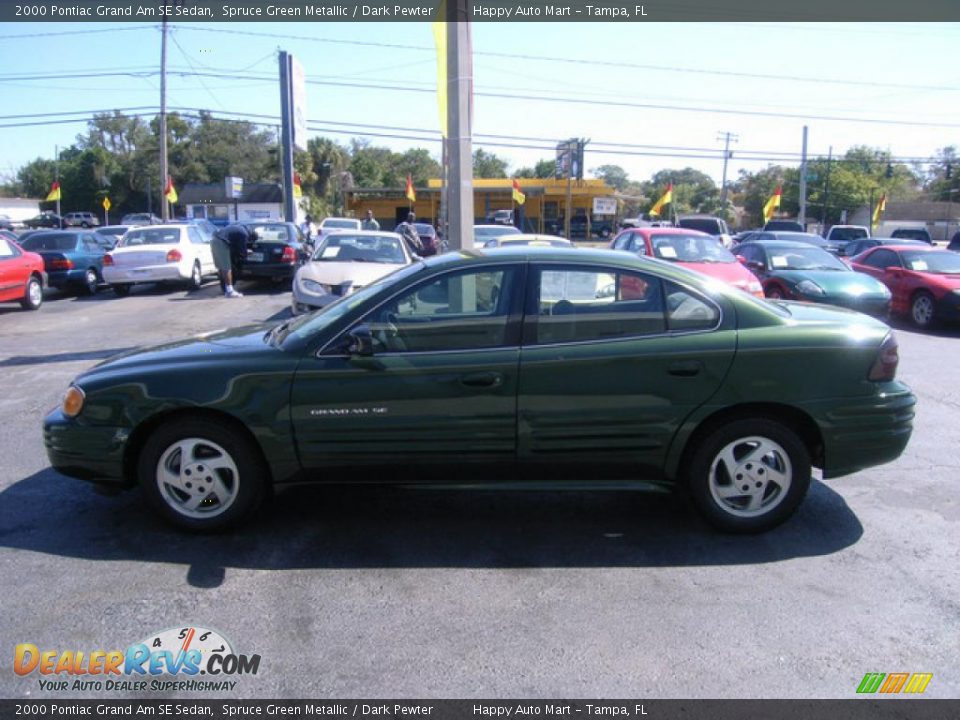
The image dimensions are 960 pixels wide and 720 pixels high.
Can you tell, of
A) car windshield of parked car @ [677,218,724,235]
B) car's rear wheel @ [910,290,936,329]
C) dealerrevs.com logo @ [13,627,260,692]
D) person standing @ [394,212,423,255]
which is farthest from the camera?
car windshield of parked car @ [677,218,724,235]

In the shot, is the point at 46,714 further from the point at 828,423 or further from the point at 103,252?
the point at 103,252

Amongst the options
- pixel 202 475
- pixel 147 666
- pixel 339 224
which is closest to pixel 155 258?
pixel 339 224

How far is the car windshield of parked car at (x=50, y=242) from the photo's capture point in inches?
682

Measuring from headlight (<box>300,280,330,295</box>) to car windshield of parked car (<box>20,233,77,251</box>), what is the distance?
10.00 meters

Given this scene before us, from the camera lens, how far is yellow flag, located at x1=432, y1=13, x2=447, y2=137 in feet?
28.3

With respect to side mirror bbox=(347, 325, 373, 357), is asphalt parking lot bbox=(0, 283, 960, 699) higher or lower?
lower

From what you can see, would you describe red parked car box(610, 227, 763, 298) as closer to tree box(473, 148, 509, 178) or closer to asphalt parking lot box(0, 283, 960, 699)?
asphalt parking lot box(0, 283, 960, 699)

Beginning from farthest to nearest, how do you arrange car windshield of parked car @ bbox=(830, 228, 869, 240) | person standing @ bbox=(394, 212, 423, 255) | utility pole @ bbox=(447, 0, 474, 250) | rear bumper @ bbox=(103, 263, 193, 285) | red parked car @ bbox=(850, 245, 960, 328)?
car windshield of parked car @ bbox=(830, 228, 869, 240)
rear bumper @ bbox=(103, 263, 193, 285)
person standing @ bbox=(394, 212, 423, 255)
red parked car @ bbox=(850, 245, 960, 328)
utility pole @ bbox=(447, 0, 474, 250)

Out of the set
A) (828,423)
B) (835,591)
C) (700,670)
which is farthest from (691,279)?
(700,670)

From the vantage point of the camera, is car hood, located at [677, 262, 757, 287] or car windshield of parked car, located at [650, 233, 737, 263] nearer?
car hood, located at [677, 262, 757, 287]

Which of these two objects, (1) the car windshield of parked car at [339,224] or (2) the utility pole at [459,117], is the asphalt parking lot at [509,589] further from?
(1) the car windshield of parked car at [339,224]

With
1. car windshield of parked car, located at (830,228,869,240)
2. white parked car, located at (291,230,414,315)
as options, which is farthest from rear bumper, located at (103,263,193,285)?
car windshield of parked car, located at (830,228,869,240)

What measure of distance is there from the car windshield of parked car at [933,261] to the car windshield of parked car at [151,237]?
50.7 feet

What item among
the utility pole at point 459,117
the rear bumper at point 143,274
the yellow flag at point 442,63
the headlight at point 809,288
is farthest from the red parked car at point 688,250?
the rear bumper at point 143,274
